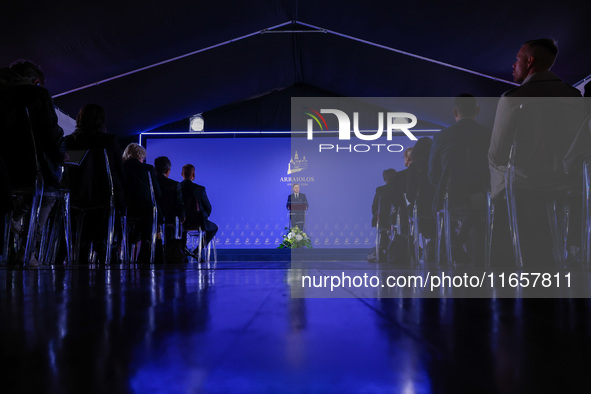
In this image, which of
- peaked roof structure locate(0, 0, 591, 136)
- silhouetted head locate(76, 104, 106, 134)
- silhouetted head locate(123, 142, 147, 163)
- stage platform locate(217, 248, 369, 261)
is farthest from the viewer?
stage platform locate(217, 248, 369, 261)

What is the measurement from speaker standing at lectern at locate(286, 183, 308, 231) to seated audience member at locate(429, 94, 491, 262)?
565 centimetres

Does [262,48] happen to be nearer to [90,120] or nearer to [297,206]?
[297,206]

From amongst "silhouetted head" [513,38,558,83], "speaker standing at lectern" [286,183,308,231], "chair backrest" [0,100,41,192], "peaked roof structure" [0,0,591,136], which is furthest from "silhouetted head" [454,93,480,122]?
"speaker standing at lectern" [286,183,308,231]

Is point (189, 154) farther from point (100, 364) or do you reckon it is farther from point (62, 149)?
point (100, 364)

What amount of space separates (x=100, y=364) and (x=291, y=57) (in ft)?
26.0

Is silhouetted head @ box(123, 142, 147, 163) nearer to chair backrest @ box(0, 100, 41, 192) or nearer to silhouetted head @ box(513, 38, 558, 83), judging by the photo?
chair backrest @ box(0, 100, 41, 192)

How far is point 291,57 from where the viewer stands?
777 cm

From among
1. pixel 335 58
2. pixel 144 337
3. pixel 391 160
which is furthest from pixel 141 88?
pixel 144 337

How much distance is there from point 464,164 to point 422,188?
0.57 metres

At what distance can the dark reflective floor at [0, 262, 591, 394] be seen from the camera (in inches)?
8.4

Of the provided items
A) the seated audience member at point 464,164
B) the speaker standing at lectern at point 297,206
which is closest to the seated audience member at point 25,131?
the seated audience member at point 464,164

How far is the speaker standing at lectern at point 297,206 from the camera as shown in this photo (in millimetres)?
7896

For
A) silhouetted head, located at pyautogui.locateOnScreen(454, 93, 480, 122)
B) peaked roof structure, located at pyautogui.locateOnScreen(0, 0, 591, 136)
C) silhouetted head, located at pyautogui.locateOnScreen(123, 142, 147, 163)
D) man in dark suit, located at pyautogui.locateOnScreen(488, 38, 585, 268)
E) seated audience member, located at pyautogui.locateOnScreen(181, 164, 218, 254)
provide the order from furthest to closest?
peaked roof structure, located at pyautogui.locateOnScreen(0, 0, 591, 136)
seated audience member, located at pyautogui.locateOnScreen(181, 164, 218, 254)
silhouetted head, located at pyautogui.locateOnScreen(123, 142, 147, 163)
silhouetted head, located at pyautogui.locateOnScreen(454, 93, 480, 122)
man in dark suit, located at pyautogui.locateOnScreen(488, 38, 585, 268)

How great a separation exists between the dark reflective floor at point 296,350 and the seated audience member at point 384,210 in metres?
2.78
